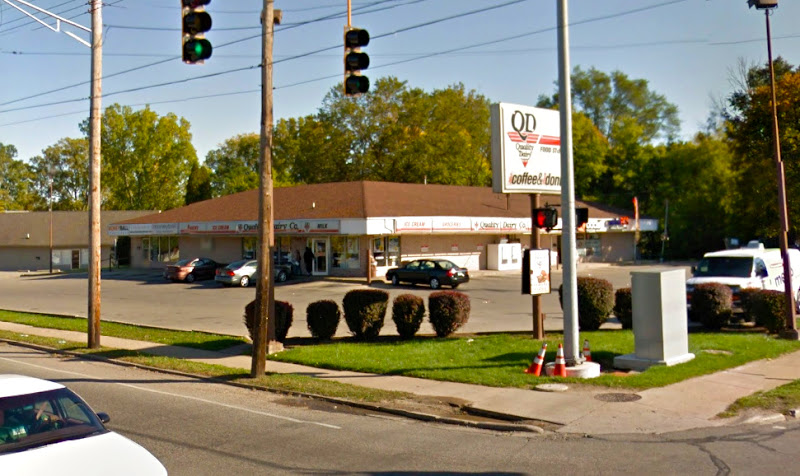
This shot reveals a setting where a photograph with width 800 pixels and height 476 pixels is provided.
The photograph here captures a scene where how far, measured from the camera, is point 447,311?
17.9 meters

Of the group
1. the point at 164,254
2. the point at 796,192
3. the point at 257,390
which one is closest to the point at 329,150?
the point at 164,254

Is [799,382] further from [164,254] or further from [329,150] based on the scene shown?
[329,150]

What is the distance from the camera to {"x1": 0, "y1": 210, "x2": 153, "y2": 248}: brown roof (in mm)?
67625

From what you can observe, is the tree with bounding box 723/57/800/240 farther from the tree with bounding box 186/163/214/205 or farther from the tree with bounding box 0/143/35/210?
the tree with bounding box 0/143/35/210

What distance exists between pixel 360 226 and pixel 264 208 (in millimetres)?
25311

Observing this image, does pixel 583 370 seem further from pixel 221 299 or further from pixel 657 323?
pixel 221 299

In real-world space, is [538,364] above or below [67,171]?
below

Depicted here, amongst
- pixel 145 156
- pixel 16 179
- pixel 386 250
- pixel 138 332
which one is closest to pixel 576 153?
pixel 386 250

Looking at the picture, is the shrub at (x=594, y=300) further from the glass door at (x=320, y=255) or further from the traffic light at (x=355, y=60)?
the glass door at (x=320, y=255)

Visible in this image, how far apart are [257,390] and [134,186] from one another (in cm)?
7740

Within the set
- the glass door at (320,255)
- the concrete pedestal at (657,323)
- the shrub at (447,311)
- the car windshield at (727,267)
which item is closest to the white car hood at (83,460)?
the concrete pedestal at (657,323)

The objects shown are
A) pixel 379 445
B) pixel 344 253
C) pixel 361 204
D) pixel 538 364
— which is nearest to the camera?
pixel 379 445

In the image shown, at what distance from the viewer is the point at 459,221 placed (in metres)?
44.5

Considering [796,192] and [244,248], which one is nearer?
[796,192]
